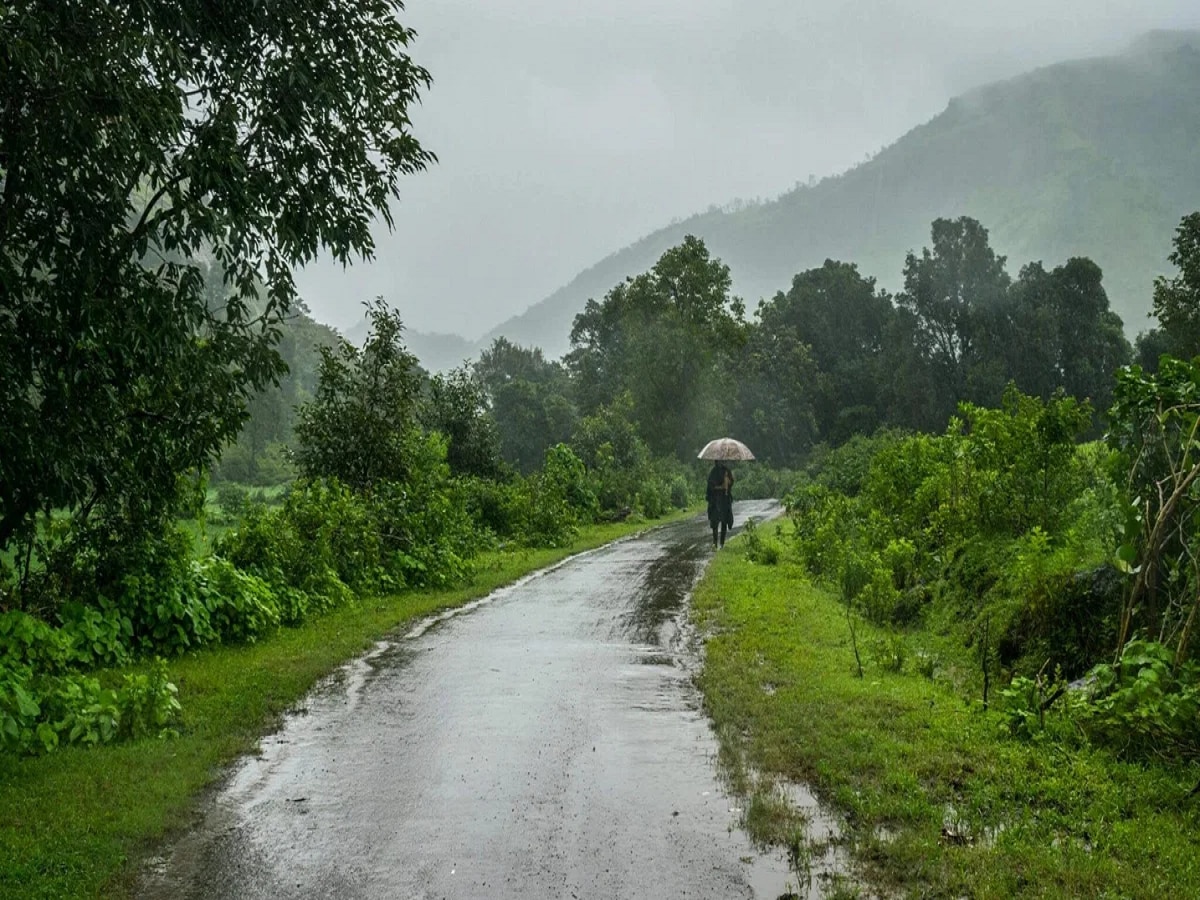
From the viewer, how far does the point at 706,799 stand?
619cm

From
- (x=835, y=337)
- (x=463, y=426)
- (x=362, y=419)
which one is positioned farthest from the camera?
Result: (x=835, y=337)

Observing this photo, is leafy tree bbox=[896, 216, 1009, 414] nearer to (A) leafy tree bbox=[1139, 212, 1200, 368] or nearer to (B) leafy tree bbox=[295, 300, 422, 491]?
(A) leafy tree bbox=[1139, 212, 1200, 368]

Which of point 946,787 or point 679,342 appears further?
point 679,342

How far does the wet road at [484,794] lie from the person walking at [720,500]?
12.2 meters

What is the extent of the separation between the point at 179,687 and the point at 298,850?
170 inches

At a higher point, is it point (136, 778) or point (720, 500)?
point (720, 500)

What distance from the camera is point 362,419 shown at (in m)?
19.0

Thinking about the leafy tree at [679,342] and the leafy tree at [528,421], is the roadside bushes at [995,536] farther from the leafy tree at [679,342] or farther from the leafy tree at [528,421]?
the leafy tree at [528,421]

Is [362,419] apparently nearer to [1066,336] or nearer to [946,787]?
[946,787]

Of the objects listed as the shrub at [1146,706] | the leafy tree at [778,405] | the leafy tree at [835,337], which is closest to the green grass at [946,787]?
the shrub at [1146,706]

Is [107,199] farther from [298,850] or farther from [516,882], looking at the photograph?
[516,882]

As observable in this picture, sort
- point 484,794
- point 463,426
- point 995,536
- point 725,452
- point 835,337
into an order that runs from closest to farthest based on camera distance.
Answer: point 484,794 → point 995,536 → point 725,452 → point 463,426 → point 835,337

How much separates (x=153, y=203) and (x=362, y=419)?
37.6 ft

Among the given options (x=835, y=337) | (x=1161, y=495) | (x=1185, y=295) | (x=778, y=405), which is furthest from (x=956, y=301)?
(x=1161, y=495)
